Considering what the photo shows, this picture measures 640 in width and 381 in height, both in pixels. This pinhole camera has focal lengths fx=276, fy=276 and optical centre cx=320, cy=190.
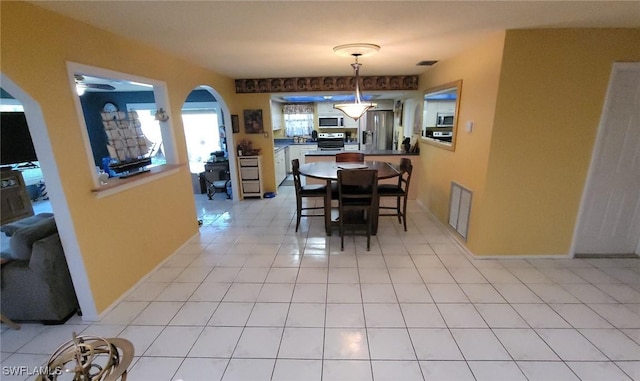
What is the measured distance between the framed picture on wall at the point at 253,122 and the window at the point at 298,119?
3095 millimetres

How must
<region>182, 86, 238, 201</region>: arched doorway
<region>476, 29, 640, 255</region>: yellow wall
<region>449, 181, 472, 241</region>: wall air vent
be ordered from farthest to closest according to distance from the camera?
<region>182, 86, 238, 201</region>: arched doorway < <region>449, 181, 472, 241</region>: wall air vent < <region>476, 29, 640, 255</region>: yellow wall

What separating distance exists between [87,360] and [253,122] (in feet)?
15.8

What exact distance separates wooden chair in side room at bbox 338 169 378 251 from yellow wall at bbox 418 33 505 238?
104 cm

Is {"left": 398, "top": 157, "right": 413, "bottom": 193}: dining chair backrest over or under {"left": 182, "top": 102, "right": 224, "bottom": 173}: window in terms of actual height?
under

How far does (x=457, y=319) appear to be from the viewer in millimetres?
2066

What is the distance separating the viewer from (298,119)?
8.30 metres

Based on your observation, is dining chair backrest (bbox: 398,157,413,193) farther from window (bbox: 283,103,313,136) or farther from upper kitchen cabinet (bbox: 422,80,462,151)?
window (bbox: 283,103,313,136)

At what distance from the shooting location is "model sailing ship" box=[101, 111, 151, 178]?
8.22 ft

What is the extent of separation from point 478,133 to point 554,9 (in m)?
1.15

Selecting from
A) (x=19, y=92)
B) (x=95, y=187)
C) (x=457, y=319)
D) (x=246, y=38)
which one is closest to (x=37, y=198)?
(x=95, y=187)

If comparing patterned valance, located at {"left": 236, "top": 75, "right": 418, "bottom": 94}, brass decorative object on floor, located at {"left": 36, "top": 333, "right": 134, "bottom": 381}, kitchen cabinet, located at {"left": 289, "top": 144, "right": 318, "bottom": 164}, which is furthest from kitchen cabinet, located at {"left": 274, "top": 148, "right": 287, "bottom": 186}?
brass decorative object on floor, located at {"left": 36, "top": 333, "right": 134, "bottom": 381}

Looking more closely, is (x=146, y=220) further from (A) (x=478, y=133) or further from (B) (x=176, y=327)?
(A) (x=478, y=133)

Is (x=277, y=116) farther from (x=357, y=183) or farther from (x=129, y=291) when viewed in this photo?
(x=129, y=291)

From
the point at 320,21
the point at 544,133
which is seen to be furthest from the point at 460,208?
the point at 320,21
